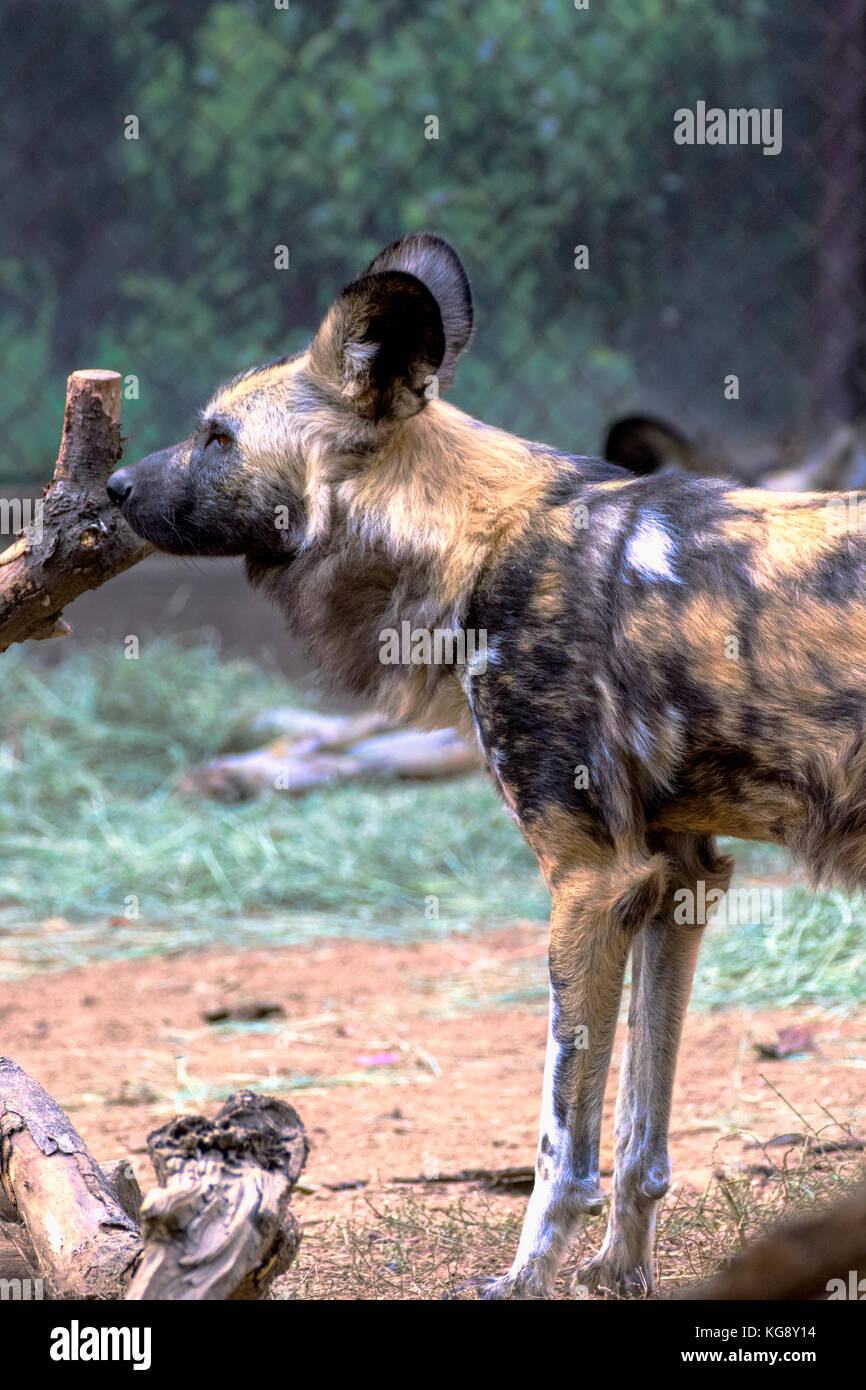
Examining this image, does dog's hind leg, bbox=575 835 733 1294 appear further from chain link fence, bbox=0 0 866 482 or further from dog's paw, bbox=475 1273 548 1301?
chain link fence, bbox=0 0 866 482

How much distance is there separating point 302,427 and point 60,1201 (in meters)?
1.48

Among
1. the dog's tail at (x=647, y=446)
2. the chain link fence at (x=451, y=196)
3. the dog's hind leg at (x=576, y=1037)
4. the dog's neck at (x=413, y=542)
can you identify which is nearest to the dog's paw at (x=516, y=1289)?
the dog's hind leg at (x=576, y=1037)

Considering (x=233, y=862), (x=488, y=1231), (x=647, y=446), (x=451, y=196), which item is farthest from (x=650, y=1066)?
(x=451, y=196)

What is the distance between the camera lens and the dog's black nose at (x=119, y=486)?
9.39ft

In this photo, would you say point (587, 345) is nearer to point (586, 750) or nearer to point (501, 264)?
point (501, 264)

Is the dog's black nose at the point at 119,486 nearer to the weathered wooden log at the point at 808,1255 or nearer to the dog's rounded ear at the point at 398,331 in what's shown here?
the dog's rounded ear at the point at 398,331

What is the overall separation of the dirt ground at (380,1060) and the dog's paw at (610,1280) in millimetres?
346

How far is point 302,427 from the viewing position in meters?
2.87

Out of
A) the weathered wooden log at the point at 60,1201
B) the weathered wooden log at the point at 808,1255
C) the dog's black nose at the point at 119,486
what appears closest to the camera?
the weathered wooden log at the point at 808,1255

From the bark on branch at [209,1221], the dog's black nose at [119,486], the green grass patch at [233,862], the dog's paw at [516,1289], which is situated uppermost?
the dog's black nose at [119,486]

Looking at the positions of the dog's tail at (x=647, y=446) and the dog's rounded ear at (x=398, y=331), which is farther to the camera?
the dog's tail at (x=647, y=446)

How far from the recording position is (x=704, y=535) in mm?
2619

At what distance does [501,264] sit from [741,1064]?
15.7ft
